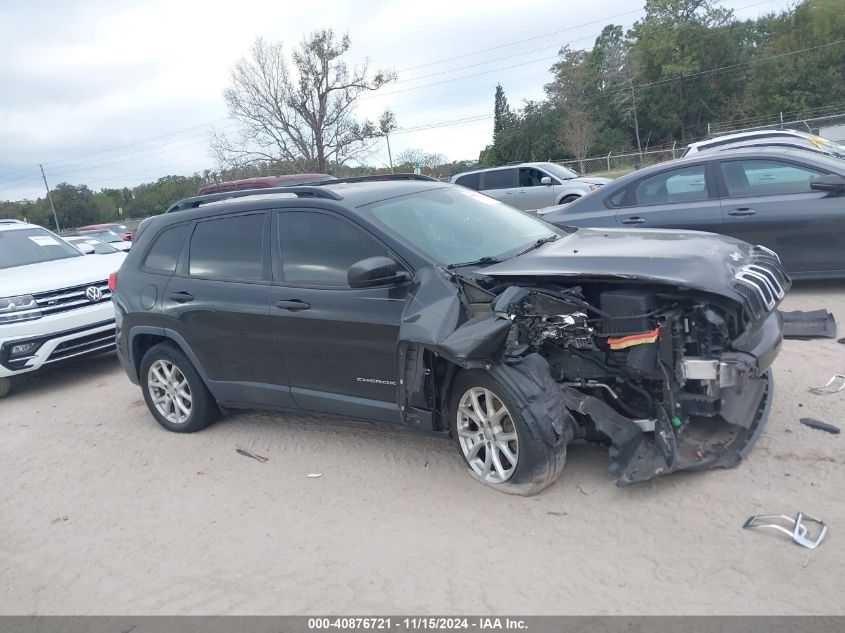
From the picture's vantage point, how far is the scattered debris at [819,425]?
4.14m

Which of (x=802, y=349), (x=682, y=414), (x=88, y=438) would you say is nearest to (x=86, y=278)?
(x=88, y=438)

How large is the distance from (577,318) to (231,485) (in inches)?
102

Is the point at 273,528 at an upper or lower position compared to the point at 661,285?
lower

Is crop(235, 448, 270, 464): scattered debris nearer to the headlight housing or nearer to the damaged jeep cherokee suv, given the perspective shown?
the damaged jeep cherokee suv

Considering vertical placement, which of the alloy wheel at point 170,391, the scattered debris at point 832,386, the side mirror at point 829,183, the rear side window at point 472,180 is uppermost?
the rear side window at point 472,180

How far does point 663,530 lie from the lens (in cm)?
344

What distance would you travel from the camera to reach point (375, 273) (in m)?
4.07

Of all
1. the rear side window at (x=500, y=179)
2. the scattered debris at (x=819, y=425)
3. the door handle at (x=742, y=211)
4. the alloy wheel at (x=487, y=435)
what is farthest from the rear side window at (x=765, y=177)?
the rear side window at (x=500, y=179)

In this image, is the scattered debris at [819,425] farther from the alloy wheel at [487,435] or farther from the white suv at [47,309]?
the white suv at [47,309]

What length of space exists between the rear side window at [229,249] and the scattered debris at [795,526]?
3469mm

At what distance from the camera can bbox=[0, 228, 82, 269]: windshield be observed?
8.62 meters

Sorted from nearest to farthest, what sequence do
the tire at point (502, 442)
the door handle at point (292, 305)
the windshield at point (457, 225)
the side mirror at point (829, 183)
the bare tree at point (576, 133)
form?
1. the tire at point (502, 442)
2. the windshield at point (457, 225)
3. the door handle at point (292, 305)
4. the side mirror at point (829, 183)
5. the bare tree at point (576, 133)

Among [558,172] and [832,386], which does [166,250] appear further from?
[558,172]
